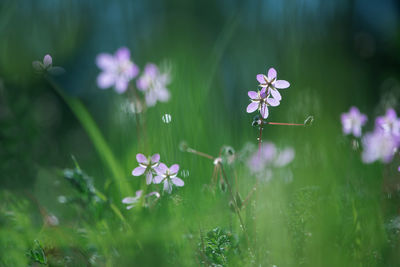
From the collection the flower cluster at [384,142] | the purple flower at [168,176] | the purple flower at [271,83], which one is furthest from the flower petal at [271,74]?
the flower cluster at [384,142]

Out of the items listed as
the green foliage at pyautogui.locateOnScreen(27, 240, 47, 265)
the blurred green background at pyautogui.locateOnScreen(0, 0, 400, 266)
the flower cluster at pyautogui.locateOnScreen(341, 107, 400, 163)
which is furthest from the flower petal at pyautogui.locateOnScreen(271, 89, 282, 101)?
the green foliage at pyautogui.locateOnScreen(27, 240, 47, 265)

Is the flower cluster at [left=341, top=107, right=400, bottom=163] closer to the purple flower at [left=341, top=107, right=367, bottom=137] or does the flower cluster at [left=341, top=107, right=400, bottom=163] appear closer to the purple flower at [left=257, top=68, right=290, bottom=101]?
the purple flower at [left=341, top=107, right=367, bottom=137]

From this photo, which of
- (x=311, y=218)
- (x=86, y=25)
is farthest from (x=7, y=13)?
(x=311, y=218)

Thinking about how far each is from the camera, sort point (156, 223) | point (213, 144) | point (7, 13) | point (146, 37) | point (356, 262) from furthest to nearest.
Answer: point (146, 37) → point (7, 13) → point (213, 144) → point (156, 223) → point (356, 262)

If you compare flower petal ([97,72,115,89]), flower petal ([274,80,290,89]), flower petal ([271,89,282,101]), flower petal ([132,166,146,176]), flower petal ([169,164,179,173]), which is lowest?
flower petal ([132,166,146,176])

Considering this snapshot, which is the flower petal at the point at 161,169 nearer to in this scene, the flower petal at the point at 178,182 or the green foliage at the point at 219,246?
the flower petal at the point at 178,182

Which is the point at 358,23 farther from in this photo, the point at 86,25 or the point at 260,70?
the point at 86,25

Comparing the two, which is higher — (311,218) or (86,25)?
(86,25)
